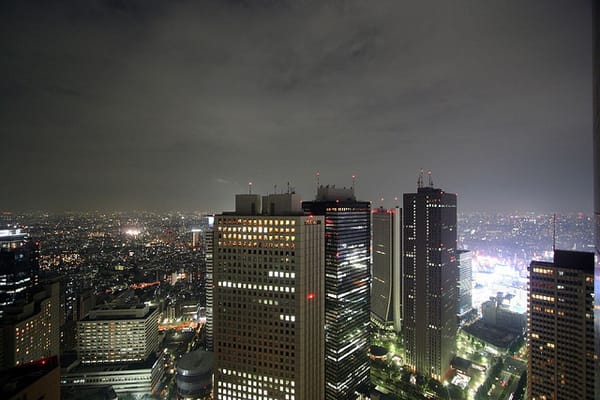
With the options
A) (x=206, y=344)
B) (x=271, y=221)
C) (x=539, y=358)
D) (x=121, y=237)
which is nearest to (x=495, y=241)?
(x=539, y=358)

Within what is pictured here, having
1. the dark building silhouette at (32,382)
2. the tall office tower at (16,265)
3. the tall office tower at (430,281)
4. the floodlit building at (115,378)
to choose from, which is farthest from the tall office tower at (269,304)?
the tall office tower at (16,265)

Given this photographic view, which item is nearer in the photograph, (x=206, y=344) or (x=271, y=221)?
(x=271, y=221)

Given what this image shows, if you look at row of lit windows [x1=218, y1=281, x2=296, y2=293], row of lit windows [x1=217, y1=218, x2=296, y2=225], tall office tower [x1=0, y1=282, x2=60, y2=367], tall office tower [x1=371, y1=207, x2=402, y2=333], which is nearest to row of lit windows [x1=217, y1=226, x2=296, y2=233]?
row of lit windows [x1=217, y1=218, x2=296, y2=225]

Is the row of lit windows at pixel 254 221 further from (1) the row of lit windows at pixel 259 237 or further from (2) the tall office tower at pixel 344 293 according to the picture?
(2) the tall office tower at pixel 344 293

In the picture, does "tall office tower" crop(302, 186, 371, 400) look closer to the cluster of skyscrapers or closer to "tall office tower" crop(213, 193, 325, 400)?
the cluster of skyscrapers

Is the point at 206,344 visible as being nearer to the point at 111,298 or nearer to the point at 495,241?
the point at 111,298

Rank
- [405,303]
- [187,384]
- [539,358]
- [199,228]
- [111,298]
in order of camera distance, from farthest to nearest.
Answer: [199,228] < [111,298] < [405,303] < [187,384] < [539,358]

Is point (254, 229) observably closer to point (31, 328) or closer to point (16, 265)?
point (31, 328)
